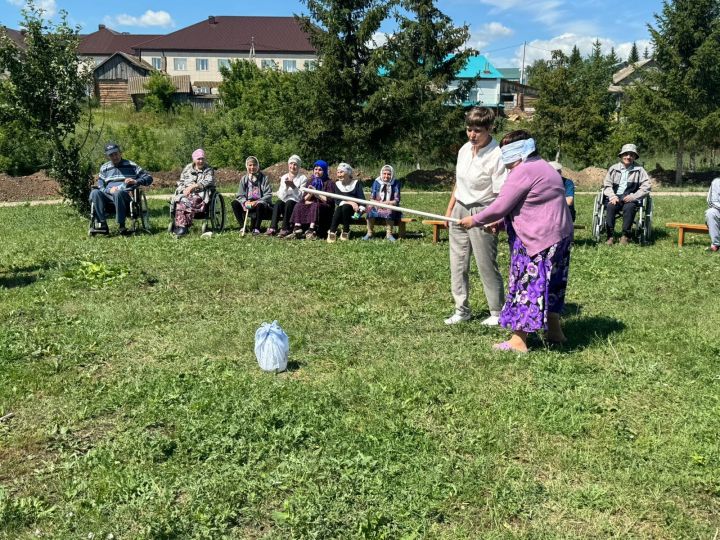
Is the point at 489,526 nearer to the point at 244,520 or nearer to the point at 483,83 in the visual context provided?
the point at 244,520

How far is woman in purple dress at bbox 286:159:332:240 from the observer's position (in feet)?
33.8

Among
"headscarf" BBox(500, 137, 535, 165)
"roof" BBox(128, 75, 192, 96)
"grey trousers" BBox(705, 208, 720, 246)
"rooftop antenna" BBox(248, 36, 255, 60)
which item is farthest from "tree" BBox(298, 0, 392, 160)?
"rooftop antenna" BBox(248, 36, 255, 60)

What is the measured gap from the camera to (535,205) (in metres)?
4.84

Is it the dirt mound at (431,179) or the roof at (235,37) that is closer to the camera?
the dirt mound at (431,179)

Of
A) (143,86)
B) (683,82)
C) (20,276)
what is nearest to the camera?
(20,276)

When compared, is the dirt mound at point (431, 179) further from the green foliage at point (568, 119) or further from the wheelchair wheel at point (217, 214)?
the wheelchair wheel at point (217, 214)

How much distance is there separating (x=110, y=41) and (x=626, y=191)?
71.0 m

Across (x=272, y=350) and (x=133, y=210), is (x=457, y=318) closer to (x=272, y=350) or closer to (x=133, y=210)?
(x=272, y=350)

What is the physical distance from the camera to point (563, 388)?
436 centimetres

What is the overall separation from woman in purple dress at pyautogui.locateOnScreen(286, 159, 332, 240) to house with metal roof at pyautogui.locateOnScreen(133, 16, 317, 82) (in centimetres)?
5755

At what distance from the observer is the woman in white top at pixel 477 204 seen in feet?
17.6

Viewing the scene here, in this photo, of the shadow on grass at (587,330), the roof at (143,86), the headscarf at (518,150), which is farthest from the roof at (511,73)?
the headscarf at (518,150)

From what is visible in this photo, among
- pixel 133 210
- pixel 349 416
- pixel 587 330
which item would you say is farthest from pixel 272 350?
pixel 133 210

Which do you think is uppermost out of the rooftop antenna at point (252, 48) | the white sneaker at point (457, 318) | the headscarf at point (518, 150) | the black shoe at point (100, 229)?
the rooftop antenna at point (252, 48)
